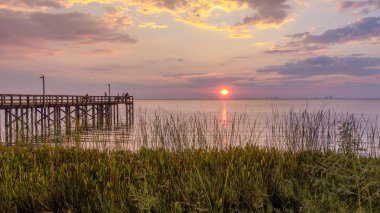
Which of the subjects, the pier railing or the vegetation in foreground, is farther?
the pier railing

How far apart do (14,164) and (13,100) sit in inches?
945

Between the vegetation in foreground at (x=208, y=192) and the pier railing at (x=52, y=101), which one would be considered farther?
the pier railing at (x=52, y=101)

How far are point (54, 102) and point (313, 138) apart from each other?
103 feet

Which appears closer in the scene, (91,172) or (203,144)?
(91,172)

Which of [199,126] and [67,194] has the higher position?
[199,126]

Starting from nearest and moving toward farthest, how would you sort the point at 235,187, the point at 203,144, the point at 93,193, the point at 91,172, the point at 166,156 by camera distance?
the point at 235,187 < the point at 93,193 < the point at 91,172 < the point at 166,156 < the point at 203,144

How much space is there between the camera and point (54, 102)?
3581cm

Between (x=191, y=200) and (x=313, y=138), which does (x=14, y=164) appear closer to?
(x=191, y=200)

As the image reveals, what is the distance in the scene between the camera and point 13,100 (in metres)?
29.3

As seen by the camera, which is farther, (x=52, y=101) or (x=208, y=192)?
(x=52, y=101)

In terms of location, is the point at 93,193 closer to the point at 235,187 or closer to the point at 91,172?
the point at 91,172

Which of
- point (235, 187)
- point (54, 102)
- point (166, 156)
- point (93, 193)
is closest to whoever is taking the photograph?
point (235, 187)

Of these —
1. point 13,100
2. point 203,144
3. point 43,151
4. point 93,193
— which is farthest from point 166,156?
point 13,100

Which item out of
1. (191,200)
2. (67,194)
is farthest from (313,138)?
(67,194)
